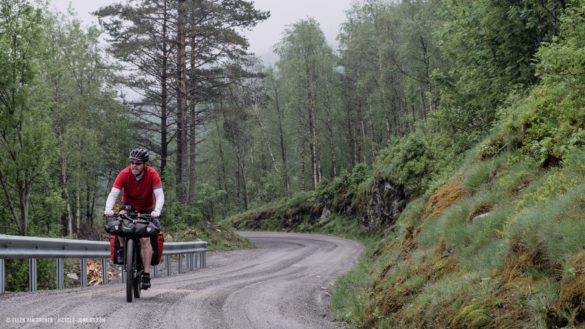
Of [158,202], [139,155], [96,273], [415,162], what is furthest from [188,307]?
[415,162]

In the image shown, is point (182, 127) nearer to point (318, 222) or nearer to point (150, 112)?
point (150, 112)

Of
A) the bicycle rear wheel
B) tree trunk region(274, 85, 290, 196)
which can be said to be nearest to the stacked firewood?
the bicycle rear wheel

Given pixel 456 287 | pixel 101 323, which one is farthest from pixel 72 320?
pixel 456 287

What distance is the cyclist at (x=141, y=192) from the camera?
7.05 meters

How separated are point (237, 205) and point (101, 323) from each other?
54.1 meters

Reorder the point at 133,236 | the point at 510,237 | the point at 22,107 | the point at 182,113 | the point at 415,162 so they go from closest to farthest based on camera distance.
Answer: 1. the point at 510,237
2. the point at 133,236
3. the point at 22,107
4. the point at 415,162
5. the point at 182,113

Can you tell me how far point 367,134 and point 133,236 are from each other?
160ft

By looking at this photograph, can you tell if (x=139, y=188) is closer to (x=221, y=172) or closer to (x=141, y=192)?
(x=141, y=192)

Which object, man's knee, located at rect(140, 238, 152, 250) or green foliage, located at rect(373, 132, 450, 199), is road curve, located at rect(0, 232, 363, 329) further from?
green foliage, located at rect(373, 132, 450, 199)

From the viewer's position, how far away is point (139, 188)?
7.31 m

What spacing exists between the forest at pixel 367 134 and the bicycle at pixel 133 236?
3.10 meters

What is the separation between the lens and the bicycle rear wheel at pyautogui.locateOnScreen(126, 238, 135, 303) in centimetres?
660

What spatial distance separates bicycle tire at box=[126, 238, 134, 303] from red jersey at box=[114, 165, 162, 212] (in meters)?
0.62

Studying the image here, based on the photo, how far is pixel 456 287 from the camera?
16.3 feet
